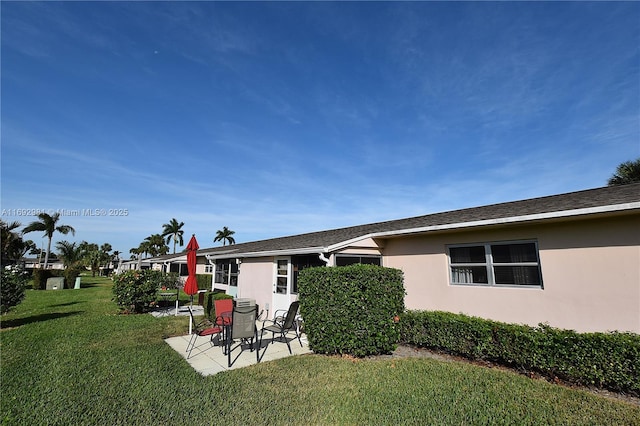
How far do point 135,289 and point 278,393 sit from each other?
1154cm

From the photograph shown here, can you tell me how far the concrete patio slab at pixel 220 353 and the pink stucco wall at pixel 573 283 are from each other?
4618 mm

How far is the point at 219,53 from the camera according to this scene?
10.6 m

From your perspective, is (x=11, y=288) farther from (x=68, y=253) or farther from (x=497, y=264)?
(x=68, y=253)

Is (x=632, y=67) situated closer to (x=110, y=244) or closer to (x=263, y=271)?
(x=263, y=271)

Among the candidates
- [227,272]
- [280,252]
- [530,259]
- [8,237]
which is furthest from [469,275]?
[8,237]

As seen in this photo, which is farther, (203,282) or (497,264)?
(203,282)

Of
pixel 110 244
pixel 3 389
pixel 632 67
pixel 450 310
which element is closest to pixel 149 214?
pixel 3 389

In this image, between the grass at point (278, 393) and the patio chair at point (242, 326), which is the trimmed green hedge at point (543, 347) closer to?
the grass at point (278, 393)

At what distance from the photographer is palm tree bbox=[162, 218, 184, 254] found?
59250 millimetres

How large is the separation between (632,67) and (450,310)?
9.04m

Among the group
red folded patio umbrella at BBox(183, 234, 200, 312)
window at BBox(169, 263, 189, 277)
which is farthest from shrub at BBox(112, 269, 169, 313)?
window at BBox(169, 263, 189, 277)

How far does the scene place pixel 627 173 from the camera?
50.4 feet

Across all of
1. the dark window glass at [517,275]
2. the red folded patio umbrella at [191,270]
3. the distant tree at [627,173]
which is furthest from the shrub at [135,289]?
the distant tree at [627,173]

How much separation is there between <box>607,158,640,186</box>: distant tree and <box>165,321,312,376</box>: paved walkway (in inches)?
727
